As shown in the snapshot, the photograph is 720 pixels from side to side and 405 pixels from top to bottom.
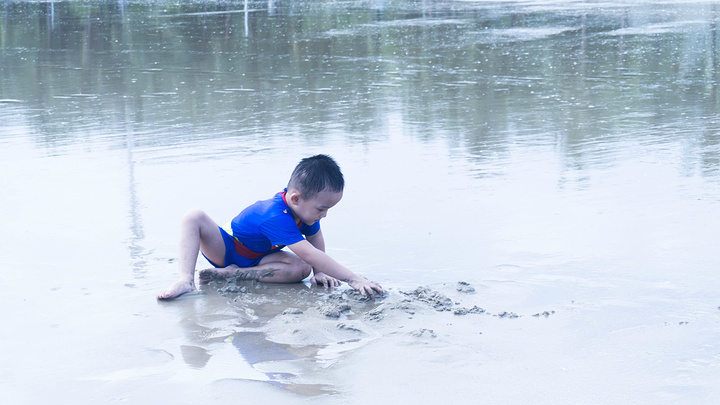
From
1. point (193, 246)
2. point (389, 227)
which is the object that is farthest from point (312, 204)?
point (389, 227)

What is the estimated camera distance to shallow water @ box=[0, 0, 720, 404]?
3342mm

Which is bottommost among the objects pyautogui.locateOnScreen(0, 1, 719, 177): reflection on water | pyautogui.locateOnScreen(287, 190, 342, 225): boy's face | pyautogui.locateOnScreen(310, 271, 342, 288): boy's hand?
pyautogui.locateOnScreen(310, 271, 342, 288): boy's hand

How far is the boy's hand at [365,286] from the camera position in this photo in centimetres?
417

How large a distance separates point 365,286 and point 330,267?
0.20 meters

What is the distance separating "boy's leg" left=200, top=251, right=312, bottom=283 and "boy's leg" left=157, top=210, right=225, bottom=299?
0.12 meters

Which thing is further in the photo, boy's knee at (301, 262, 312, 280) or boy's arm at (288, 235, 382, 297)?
boy's knee at (301, 262, 312, 280)

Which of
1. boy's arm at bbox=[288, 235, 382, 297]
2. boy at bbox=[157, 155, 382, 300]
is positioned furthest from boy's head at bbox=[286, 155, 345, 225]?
boy's arm at bbox=[288, 235, 382, 297]

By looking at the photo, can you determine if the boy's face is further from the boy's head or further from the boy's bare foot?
the boy's bare foot

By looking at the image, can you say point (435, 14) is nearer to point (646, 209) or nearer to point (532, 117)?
point (532, 117)

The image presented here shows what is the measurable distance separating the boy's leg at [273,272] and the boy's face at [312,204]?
296mm

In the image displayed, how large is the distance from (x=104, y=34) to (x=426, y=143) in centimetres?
1319

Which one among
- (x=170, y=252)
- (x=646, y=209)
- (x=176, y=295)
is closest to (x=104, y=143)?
(x=170, y=252)

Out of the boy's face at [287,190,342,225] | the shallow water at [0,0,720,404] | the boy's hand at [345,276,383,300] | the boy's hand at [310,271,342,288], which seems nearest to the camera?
the shallow water at [0,0,720,404]

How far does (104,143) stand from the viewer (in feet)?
25.8
